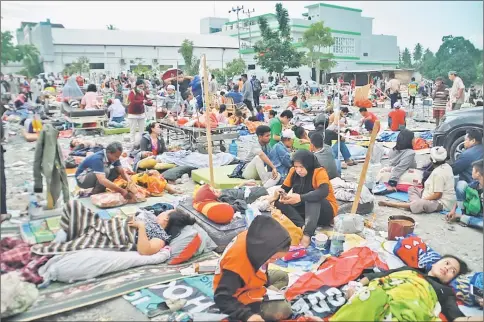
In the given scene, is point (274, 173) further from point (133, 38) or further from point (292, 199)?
point (133, 38)

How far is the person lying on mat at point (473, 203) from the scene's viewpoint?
546 cm

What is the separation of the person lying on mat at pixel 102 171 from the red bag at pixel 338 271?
11.8ft

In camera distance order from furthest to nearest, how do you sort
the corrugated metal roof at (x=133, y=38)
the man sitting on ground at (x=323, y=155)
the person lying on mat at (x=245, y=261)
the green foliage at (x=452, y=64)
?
the corrugated metal roof at (x=133, y=38)
the green foliage at (x=452, y=64)
the man sitting on ground at (x=323, y=155)
the person lying on mat at (x=245, y=261)

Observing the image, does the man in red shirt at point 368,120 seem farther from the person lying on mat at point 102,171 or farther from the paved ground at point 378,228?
the person lying on mat at point 102,171

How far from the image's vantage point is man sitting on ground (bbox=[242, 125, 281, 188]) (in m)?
6.77

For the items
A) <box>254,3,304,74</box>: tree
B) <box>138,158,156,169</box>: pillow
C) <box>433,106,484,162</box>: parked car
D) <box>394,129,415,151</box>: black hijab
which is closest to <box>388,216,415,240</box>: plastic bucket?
<box>394,129,415,151</box>: black hijab

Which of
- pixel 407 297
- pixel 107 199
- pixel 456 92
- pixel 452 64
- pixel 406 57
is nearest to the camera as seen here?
pixel 407 297

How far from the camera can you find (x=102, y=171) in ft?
20.5

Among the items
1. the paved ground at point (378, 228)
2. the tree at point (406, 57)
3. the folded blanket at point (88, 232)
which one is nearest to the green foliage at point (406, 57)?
the tree at point (406, 57)

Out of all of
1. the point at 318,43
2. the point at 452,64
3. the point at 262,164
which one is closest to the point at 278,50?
the point at 318,43

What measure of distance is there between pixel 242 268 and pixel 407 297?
1292 millimetres

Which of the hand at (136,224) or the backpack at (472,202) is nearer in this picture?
the hand at (136,224)

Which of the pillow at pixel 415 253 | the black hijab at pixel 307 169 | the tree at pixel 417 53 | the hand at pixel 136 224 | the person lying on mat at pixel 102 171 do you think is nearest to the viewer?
the pillow at pixel 415 253

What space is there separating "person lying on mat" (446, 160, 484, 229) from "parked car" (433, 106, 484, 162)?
2878mm
